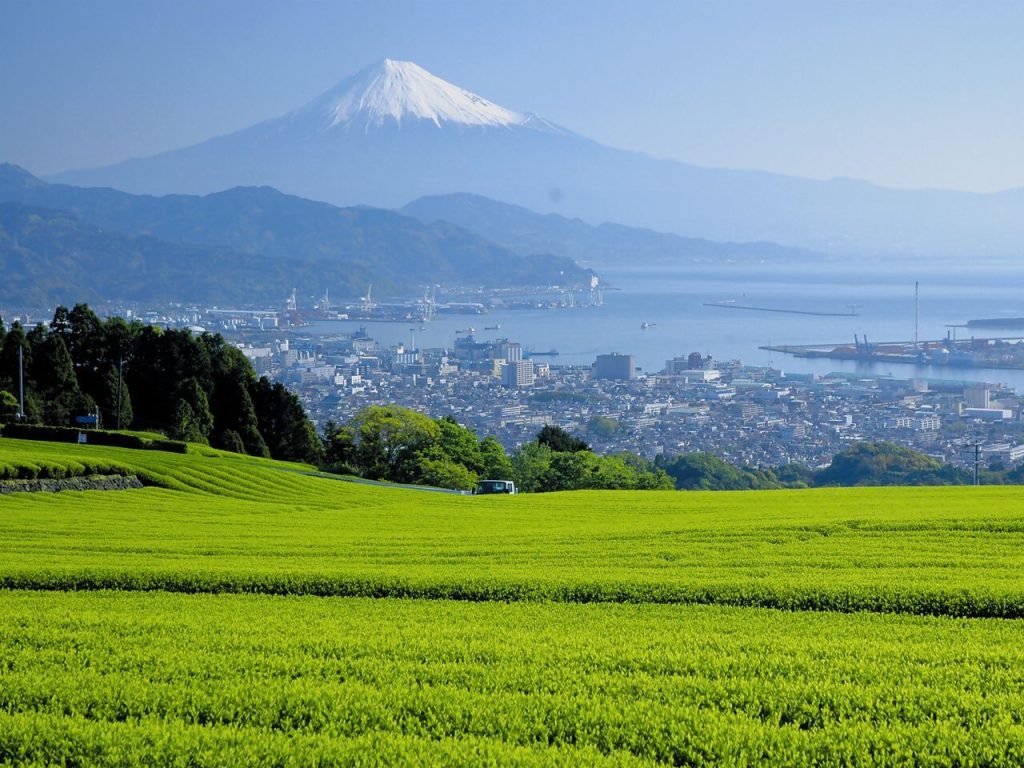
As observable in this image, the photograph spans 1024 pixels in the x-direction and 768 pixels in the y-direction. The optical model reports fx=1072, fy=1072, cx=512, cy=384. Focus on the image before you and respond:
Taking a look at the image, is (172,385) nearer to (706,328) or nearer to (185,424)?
(185,424)

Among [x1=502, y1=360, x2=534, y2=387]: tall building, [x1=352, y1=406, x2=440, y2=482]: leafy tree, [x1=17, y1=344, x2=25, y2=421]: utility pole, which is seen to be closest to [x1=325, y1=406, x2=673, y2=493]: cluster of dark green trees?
[x1=352, y1=406, x2=440, y2=482]: leafy tree

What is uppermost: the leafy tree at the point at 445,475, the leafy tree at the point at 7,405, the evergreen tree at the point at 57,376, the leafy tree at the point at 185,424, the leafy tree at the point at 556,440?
the evergreen tree at the point at 57,376

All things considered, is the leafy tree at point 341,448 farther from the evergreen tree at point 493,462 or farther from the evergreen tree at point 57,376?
the evergreen tree at point 57,376

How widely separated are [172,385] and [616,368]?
68357mm

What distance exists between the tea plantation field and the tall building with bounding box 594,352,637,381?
93.6 meters

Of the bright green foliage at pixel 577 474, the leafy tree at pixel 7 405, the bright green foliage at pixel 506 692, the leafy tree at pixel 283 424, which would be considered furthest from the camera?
the leafy tree at pixel 283 424

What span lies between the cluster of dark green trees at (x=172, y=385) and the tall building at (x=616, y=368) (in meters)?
63.4

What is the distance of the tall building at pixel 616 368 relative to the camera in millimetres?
112019

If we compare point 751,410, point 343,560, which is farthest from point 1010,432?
point 343,560

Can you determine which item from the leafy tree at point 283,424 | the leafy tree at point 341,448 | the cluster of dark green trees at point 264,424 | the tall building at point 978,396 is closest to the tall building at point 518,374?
the tall building at point 978,396

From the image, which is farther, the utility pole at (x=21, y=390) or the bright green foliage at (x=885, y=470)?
the bright green foliage at (x=885, y=470)

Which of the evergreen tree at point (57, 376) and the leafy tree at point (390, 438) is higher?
the evergreen tree at point (57, 376)

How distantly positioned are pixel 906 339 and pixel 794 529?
13824 centimetres

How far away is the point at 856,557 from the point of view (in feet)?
45.0
